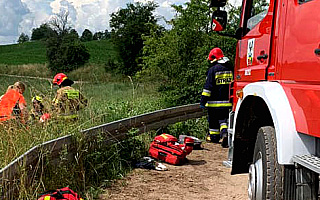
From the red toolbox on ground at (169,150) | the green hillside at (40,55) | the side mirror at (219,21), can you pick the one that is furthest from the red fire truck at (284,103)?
the green hillside at (40,55)

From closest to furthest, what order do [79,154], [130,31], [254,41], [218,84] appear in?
[254,41] → [79,154] → [218,84] → [130,31]

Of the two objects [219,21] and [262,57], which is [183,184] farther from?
[262,57]

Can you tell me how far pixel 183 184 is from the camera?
234 inches

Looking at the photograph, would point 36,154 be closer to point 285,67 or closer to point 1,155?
point 1,155

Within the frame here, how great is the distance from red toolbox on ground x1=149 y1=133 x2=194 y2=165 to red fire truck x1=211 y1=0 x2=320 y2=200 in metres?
2.45


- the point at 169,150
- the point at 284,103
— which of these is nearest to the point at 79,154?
the point at 169,150

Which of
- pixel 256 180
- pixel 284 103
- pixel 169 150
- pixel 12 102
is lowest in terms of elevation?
pixel 169 150

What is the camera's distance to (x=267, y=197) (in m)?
3.35

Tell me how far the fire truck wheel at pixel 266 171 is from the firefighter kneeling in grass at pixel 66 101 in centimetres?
335

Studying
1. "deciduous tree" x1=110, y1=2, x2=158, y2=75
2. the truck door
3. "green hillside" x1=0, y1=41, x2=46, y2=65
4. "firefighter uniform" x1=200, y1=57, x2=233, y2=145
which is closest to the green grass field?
"firefighter uniform" x1=200, y1=57, x2=233, y2=145

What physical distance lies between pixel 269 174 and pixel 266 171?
0.04m

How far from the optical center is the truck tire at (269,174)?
3143 mm

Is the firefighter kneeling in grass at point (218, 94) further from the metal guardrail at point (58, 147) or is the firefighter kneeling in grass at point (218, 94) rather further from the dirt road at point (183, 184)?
the dirt road at point (183, 184)

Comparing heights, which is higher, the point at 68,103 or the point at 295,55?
the point at 295,55
